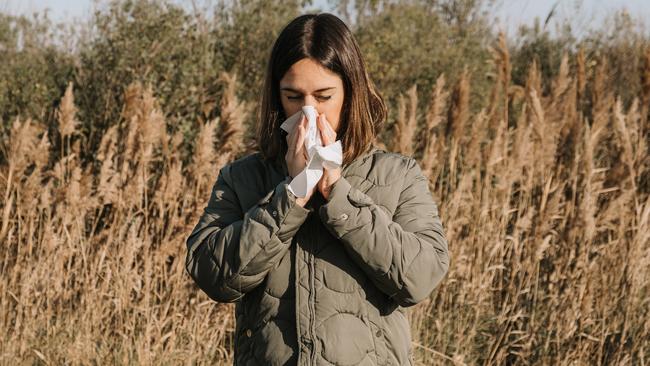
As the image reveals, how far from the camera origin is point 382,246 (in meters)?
1.99

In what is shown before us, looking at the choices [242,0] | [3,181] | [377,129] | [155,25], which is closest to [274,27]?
[242,0]

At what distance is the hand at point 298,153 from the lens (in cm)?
200

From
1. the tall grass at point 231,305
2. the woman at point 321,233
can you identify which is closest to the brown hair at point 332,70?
the woman at point 321,233

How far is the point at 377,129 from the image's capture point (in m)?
2.41

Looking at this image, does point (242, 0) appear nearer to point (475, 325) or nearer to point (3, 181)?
point (3, 181)

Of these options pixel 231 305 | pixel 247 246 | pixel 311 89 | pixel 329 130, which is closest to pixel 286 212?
pixel 247 246

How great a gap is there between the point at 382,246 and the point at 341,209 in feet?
0.44

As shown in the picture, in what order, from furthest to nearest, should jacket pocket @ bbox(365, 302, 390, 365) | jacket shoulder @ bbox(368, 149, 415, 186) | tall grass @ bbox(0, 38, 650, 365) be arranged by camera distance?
Answer: 1. tall grass @ bbox(0, 38, 650, 365)
2. jacket shoulder @ bbox(368, 149, 415, 186)
3. jacket pocket @ bbox(365, 302, 390, 365)

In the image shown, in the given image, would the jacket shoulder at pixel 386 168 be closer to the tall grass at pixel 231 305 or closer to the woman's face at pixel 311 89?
the woman's face at pixel 311 89

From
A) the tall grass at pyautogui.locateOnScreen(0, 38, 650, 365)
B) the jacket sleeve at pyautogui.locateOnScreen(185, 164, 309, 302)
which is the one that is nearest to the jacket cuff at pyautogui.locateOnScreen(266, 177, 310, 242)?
the jacket sleeve at pyautogui.locateOnScreen(185, 164, 309, 302)

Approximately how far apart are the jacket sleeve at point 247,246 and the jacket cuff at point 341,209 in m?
0.07

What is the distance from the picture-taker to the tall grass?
457 cm

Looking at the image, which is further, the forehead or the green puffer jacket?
the forehead

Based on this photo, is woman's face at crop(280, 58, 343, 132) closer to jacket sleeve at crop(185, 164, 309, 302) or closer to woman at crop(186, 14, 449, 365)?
woman at crop(186, 14, 449, 365)
